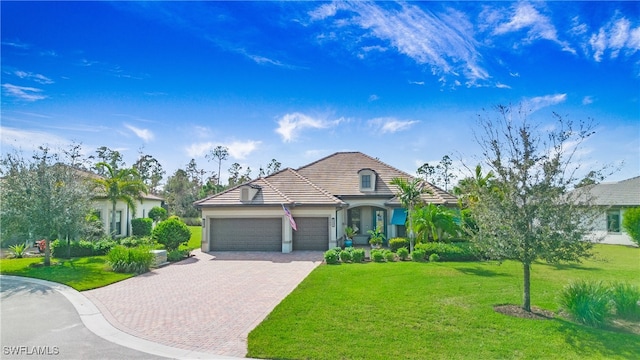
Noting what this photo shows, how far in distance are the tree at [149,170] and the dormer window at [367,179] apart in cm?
4422

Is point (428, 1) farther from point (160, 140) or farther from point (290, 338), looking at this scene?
point (160, 140)

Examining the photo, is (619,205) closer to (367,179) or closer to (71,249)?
(367,179)

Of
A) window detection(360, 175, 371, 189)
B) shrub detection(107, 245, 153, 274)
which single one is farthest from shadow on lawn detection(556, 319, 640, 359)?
window detection(360, 175, 371, 189)

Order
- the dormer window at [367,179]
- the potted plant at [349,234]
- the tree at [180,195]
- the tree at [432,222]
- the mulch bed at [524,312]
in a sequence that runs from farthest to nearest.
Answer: the tree at [180,195], the dormer window at [367,179], the potted plant at [349,234], the tree at [432,222], the mulch bed at [524,312]

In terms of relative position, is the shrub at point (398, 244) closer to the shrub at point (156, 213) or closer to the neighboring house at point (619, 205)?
the neighboring house at point (619, 205)

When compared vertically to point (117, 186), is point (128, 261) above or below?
below

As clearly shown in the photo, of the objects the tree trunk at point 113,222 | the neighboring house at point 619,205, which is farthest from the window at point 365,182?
the tree trunk at point 113,222

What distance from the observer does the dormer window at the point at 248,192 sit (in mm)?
23084

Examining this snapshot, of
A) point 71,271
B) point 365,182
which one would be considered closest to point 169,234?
point 71,271

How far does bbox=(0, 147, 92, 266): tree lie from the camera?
17016mm

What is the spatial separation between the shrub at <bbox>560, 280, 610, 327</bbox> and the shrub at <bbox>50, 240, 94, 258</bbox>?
2344 centimetres

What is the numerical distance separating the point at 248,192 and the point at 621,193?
31.0m

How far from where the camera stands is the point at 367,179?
89.1ft

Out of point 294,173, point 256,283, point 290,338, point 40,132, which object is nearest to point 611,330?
point 290,338
